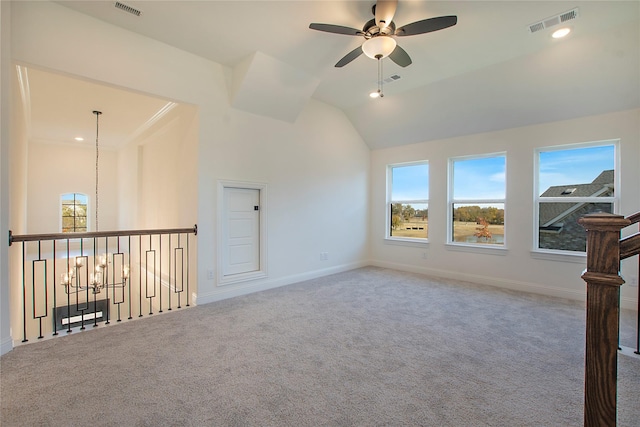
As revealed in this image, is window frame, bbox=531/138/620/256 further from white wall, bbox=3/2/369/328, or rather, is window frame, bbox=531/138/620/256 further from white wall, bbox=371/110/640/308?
white wall, bbox=3/2/369/328

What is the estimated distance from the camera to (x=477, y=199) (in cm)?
518

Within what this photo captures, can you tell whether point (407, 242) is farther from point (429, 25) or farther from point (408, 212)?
point (429, 25)

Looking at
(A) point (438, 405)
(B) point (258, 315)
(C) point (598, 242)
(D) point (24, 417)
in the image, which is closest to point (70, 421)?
(D) point (24, 417)

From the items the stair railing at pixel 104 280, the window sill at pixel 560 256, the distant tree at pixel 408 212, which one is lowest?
the stair railing at pixel 104 280

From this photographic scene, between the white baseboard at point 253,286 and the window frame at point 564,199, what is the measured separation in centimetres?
342

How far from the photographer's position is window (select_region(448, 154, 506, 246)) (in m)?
4.98

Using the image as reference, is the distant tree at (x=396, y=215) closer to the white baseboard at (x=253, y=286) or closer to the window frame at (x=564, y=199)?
the white baseboard at (x=253, y=286)

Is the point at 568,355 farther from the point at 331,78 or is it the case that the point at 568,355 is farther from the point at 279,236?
the point at 331,78

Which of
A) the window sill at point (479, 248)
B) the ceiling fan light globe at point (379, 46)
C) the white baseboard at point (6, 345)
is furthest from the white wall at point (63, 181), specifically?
the window sill at point (479, 248)

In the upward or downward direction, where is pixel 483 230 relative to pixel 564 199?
downward

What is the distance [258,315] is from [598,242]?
322 cm

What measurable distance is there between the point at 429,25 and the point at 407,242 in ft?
13.9

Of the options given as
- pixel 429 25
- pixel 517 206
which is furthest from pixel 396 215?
pixel 429 25

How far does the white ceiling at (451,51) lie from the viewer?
2.87 metres
